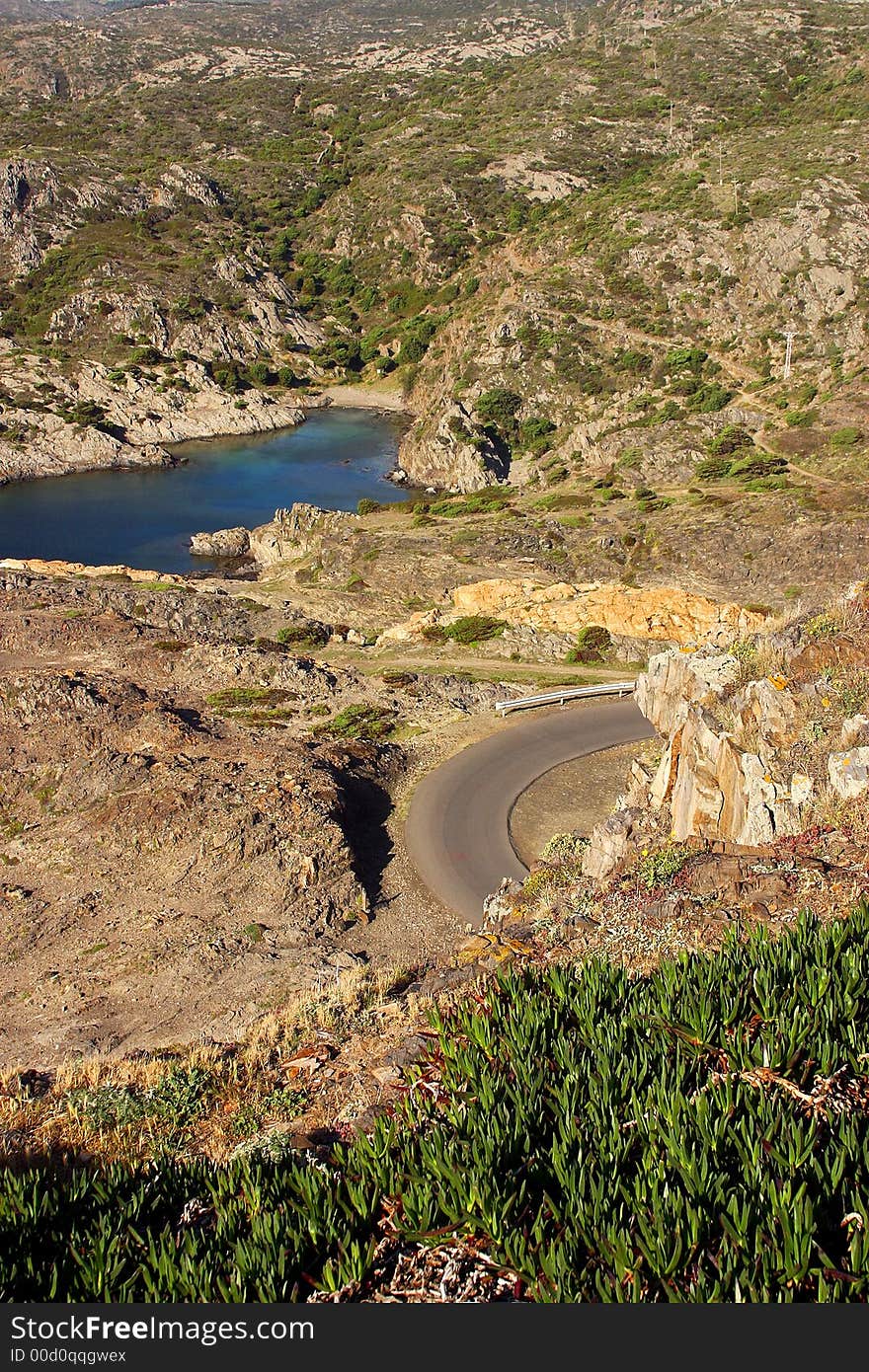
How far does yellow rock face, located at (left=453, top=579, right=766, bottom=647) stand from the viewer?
47.4 metres

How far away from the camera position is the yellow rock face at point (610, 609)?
4744cm

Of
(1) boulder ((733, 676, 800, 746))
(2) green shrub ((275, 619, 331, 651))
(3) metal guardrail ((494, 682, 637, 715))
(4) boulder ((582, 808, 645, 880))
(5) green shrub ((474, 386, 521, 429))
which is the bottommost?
(3) metal guardrail ((494, 682, 637, 715))

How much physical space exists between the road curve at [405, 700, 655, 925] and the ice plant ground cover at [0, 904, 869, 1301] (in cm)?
1575

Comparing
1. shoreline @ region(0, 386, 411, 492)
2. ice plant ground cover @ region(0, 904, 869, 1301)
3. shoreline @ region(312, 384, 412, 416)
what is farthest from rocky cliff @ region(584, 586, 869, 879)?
shoreline @ region(312, 384, 412, 416)

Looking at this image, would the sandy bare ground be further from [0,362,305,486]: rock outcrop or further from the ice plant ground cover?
the ice plant ground cover

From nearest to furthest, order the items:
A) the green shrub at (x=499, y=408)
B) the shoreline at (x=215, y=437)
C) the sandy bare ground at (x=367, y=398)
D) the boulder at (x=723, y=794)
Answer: the boulder at (x=723, y=794) → the green shrub at (x=499, y=408) → the shoreline at (x=215, y=437) → the sandy bare ground at (x=367, y=398)

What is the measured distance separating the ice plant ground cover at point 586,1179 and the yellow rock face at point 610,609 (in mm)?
36172

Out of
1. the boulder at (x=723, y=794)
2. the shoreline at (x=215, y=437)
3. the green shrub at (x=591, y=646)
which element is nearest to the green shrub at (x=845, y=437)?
the green shrub at (x=591, y=646)

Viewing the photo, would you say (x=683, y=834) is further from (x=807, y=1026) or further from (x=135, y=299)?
(x=135, y=299)

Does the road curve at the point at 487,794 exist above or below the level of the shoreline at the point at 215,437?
below

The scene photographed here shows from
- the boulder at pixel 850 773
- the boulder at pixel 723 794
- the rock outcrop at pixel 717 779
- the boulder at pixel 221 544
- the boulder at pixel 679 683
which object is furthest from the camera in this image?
the boulder at pixel 221 544

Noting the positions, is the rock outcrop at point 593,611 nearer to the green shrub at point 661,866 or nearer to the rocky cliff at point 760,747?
the rocky cliff at point 760,747

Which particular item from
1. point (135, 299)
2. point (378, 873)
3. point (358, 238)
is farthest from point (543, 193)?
point (378, 873)

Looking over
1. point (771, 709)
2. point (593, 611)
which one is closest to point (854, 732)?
point (771, 709)
